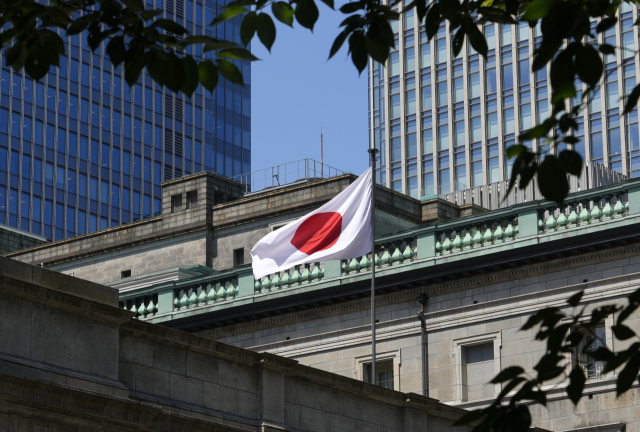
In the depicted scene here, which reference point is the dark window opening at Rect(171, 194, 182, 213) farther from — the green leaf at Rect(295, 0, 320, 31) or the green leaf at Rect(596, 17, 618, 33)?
the green leaf at Rect(596, 17, 618, 33)

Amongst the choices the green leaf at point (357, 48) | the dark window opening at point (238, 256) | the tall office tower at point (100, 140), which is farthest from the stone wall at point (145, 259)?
the tall office tower at point (100, 140)

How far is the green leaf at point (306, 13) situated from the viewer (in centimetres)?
874

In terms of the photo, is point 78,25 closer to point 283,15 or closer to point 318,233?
point 283,15

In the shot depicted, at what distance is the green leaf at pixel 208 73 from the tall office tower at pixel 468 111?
105 metres

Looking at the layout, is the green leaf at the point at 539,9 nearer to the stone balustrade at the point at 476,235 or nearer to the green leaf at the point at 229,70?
the green leaf at the point at 229,70

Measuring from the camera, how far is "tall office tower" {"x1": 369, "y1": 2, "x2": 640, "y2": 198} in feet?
371

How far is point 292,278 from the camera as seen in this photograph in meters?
40.3

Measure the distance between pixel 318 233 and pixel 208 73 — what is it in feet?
88.0

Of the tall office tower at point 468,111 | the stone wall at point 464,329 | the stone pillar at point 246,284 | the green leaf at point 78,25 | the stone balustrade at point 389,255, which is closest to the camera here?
the green leaf at point 78,25

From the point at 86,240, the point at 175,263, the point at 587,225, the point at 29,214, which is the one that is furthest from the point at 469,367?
the point at 29,214

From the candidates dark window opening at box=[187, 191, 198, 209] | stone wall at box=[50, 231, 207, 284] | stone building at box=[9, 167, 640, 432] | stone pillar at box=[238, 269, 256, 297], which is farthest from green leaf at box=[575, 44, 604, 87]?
dark window opening at box=[187, 191, 198, 209]

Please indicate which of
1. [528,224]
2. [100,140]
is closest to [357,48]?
[528,224]

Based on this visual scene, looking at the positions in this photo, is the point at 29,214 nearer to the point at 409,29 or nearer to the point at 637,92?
the point at 409,29

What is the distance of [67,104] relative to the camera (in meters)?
118
